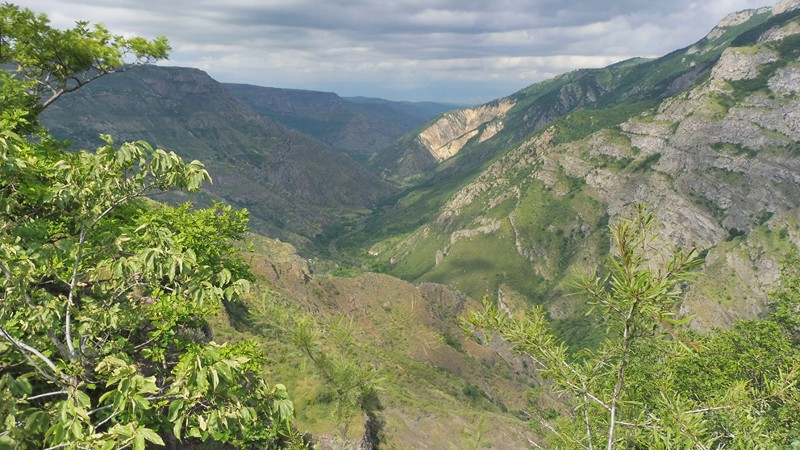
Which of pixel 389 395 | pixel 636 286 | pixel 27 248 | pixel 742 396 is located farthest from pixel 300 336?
pixel 389 395

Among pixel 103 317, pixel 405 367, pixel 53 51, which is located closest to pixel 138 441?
pixel 103 317

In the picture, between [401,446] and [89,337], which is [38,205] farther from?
[401,446]

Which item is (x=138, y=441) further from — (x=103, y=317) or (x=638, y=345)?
(x=638, y=345)

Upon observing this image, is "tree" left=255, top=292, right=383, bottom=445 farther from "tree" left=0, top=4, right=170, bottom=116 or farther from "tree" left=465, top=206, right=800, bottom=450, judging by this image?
"tree" left=0, top=4, right=170, bottom=116

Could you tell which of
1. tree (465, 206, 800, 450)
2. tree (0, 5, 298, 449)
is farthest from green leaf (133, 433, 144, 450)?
tree (465, 206, 800, 450)

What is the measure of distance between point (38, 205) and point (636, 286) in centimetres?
1412

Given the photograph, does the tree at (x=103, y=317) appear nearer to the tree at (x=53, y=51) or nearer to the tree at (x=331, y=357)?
the tree at (x=331, y=357)

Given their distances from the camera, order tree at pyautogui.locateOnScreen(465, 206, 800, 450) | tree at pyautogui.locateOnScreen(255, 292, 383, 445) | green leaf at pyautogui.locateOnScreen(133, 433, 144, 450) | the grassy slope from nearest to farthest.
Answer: green leaf at pyautogui.locateOnScreen(133, 433, 144, 450)
tree at pyautogui.locateOnScreen(465, 206, 800, 450)
tree at pyautogui.locateOnScreen(255, 292, 383, 445)
the grassy slope

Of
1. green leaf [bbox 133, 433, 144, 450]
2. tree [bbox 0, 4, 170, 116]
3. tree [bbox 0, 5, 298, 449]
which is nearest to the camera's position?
green leaf [bbox 133, 433, 144, 450]

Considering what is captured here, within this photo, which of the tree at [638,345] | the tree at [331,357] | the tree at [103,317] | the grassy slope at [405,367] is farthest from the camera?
the grassy slope at [405,367]

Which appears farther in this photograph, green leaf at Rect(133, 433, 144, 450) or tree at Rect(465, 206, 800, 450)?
tree at Rect(465, 206, 800, 450)

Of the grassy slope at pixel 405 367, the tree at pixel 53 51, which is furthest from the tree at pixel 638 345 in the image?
the tree at pixel 53 51

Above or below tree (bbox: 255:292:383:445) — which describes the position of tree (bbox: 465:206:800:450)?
above

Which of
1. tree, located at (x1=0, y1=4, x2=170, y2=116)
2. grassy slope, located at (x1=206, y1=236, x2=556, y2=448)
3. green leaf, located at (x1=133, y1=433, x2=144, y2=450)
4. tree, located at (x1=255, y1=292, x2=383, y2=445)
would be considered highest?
tree, located at (x1=0, y1=4, x2=170, y2=116)
